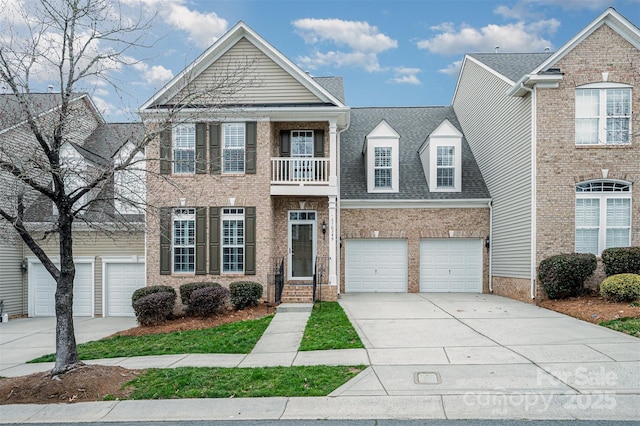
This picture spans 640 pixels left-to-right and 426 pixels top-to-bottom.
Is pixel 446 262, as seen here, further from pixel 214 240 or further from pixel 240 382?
pixel 240 382

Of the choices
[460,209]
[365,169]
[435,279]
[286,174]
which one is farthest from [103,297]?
[460,209]

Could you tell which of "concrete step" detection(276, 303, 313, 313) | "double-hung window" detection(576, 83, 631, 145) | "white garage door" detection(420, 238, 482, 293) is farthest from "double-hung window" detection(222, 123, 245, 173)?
"double-hung window" detection(576, 83, 631, 145)

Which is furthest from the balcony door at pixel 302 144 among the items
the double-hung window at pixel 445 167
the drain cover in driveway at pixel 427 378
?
the drain cover in driveway at pixel 427 378

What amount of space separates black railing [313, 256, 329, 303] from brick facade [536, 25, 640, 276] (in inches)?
257

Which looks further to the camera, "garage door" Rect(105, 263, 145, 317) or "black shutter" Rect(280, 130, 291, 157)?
"garage door" Rect(105, 263, 145, 317)

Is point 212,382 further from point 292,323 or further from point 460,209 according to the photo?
point 460,209

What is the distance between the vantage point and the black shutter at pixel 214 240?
53.2 ft

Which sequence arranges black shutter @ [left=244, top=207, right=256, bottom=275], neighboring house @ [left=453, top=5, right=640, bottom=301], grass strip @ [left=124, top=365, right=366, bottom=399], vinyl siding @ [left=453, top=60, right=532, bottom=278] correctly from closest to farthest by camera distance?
grass strip @ [left=124, top=365, right=366, bottom=399], neighboring house @ [left=453, top=5, right=640, bottom=301], vinyl siding @ [left=453, top=60, right=532, bottom=278], black shutter @ [left=244, top=207, right=256, bottom=275]

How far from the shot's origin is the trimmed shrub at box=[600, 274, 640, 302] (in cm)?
1262

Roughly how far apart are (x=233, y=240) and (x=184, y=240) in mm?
1589

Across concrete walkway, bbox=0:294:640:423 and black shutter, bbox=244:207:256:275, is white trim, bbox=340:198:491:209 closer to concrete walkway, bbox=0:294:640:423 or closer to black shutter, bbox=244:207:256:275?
black shutter, bbox=244:207:256:275

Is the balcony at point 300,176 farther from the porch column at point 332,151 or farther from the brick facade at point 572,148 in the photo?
the brick facade at point 572,148

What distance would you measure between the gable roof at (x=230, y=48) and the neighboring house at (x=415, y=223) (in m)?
3.85

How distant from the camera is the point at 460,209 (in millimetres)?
19109
